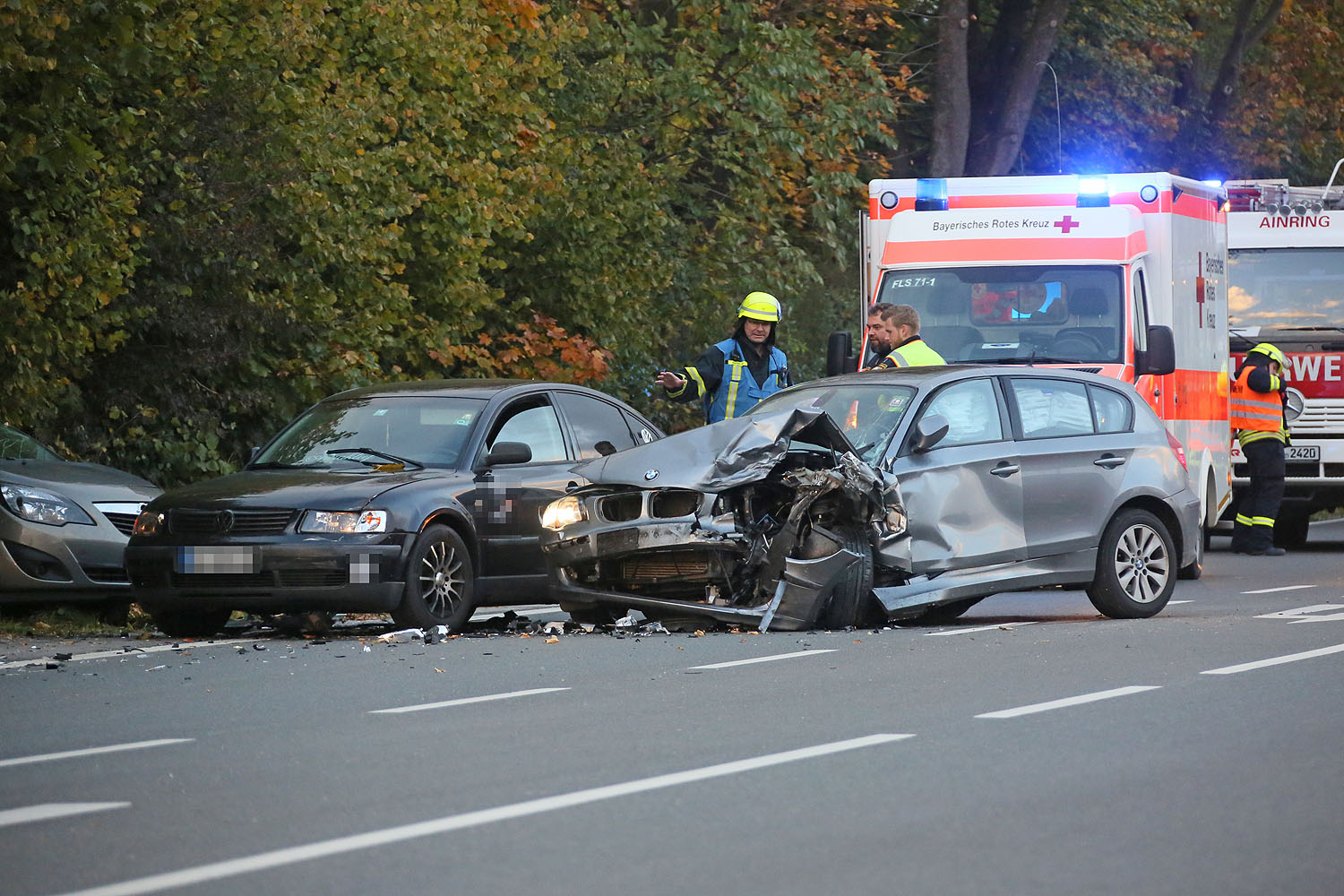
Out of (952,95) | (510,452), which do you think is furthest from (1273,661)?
(952,95)

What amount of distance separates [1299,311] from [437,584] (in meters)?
12.1

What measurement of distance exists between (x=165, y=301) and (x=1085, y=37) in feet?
69.3

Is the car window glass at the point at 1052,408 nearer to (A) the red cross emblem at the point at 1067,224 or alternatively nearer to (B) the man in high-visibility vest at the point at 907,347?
(B) the man in high-visibility vest at the point at 907,347

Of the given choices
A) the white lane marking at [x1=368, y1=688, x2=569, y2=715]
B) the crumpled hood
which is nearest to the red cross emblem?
the crumpled hood

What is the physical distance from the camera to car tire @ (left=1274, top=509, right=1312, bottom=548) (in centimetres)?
2150

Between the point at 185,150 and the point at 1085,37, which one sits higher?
the point at 1085,37

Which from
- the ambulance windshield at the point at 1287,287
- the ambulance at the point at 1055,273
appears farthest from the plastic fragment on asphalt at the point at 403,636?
the ambulance windshield at the point at 1287,287

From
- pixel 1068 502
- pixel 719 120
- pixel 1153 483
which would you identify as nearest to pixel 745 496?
pixel 1068 502

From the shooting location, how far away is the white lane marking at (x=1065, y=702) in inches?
324

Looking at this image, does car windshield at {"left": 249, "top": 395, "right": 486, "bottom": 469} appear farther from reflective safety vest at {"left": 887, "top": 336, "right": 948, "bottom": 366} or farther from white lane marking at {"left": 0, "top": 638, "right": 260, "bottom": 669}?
reflective safety vest at {"left": 887, "top": 336, "right": 948, "bottom": 366}

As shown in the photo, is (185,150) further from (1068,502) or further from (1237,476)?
(1237,476)

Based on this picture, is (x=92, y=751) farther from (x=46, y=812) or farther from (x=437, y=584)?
(x=437, y=584)

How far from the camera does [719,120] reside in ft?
82.9

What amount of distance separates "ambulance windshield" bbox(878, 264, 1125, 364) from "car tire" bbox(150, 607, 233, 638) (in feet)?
20.9
